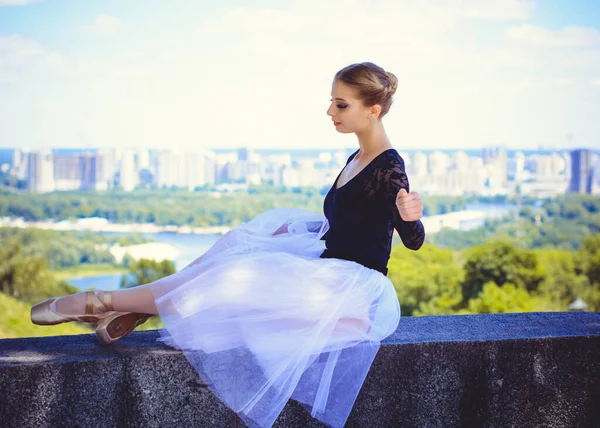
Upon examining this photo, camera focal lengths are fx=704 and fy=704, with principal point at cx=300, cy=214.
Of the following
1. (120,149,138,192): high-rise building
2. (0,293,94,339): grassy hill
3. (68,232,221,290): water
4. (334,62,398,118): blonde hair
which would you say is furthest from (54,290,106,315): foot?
(120,149,138,192): high-rise building

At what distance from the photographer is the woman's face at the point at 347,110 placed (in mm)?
2354

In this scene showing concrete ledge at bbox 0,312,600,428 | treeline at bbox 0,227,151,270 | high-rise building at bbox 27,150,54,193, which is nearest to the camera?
concrete ledge at bbox 0,312,600,428

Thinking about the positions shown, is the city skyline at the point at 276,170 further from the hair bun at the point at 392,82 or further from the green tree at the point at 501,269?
the hair bun at the point at 392,82

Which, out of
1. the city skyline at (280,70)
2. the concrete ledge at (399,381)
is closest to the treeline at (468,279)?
the city skyline at (280,70)

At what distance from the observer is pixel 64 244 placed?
35.5 metres

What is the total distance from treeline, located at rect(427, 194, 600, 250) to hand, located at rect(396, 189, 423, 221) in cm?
3048

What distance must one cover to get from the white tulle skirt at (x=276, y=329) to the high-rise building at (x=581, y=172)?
36727 millimetres

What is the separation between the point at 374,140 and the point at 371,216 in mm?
277

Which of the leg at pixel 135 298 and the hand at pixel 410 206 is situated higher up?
the hand at pixel 410 206

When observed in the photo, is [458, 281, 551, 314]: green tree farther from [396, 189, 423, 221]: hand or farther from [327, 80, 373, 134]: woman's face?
[396, 189, 423, 221]: hand

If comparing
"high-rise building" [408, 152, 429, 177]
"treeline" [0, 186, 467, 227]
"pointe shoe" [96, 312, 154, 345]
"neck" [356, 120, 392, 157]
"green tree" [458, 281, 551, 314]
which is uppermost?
"high-rise building" [408, 152, 429, 177]

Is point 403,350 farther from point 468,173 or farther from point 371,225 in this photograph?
point 468,173

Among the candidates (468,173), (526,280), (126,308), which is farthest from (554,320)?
(468,173)

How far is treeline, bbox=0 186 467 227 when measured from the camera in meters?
33.7
